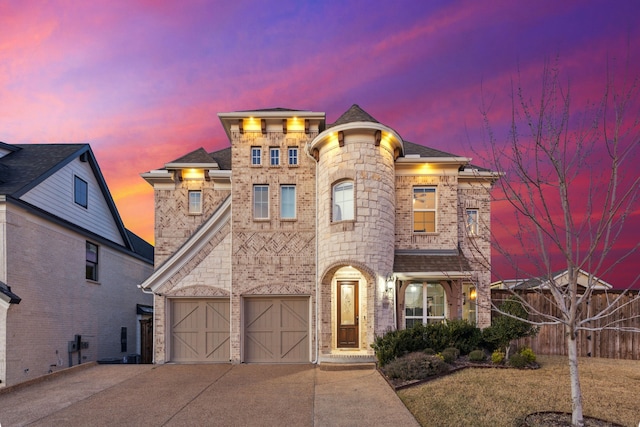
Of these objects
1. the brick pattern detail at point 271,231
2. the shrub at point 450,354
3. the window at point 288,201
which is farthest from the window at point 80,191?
the shrub at point 450,354

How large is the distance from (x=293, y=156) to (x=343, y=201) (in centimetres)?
267

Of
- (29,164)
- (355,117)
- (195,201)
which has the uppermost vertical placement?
(355,117)

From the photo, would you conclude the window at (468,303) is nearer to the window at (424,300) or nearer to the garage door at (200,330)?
the window at (424,300)

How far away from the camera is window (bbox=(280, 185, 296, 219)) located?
51.0ft

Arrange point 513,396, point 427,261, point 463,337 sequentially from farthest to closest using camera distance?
point 427,261, point 463,337, point 513,396

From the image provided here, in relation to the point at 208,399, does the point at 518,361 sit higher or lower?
higher

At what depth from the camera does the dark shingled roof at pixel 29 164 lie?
45.1 ft

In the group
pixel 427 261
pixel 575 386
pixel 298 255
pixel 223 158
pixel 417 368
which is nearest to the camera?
pixel 575 386

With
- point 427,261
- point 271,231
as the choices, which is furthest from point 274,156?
point 427,261

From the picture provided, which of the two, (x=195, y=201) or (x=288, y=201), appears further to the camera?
(x=195, y=201)

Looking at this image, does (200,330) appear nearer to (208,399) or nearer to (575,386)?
(208,399)

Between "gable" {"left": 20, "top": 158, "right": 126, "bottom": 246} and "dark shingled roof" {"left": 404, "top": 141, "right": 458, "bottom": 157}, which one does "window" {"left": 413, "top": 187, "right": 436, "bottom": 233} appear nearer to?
"dark shingled roof" {"left": 404, "top": 141, "right": 458, "bottom": 157}

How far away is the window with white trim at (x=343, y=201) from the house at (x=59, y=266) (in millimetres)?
9609

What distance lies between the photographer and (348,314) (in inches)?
612
